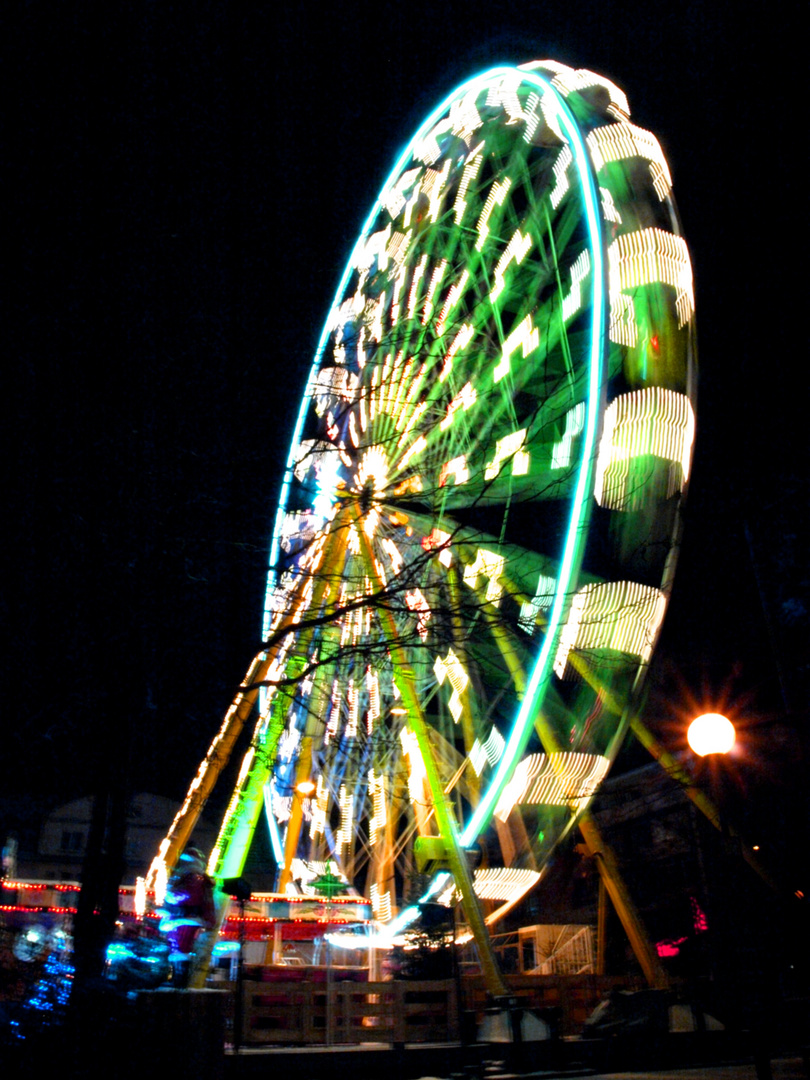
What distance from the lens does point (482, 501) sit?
1163cm

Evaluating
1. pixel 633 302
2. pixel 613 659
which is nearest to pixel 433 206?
pixel 633 302

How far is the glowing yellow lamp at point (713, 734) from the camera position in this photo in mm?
5734

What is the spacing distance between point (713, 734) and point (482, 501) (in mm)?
6139

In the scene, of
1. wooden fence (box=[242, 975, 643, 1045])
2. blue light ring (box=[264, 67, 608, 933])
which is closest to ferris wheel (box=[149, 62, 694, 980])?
blue light ring (box=[264, 67, 608, 933])

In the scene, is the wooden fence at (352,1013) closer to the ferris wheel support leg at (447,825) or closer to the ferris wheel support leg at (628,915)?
the ferris wheel support leg at (447,825)

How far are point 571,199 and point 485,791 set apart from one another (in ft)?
25.6

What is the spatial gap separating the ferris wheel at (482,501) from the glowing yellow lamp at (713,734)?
3217 mm

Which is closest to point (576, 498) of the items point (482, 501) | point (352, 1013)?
point (482, 501)

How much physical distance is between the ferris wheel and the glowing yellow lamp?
322 cm

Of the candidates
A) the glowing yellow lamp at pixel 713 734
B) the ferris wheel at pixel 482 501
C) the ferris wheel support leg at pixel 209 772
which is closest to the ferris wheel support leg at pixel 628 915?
the ferris wheel at pixel 482 501

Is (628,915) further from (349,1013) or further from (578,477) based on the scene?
(578,477)

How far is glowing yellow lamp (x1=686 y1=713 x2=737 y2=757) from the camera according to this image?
18.8ft

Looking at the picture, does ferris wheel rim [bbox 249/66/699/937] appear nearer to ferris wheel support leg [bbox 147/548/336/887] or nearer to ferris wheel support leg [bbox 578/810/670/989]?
→ ferris wheel support leg [bbox 147/548/336/887]

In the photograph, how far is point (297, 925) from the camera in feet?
49.4
